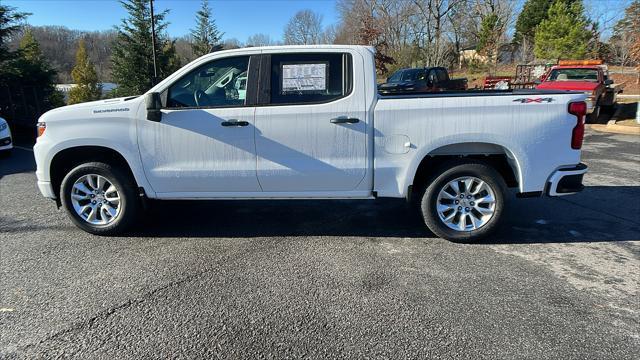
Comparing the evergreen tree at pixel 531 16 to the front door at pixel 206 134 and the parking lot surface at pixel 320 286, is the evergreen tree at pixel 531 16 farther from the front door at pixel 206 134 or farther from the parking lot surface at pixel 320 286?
the front door at pixel 206 134

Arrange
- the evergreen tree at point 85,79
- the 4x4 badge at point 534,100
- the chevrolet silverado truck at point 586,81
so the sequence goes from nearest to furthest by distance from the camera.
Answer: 1. the 4x4 badge at point 534,100
2. the chevrolet silverado truck at point 586,81
3. the evergreen tree at point 85,79

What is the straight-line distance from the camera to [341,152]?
4344 mm

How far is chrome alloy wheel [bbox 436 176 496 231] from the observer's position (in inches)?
173

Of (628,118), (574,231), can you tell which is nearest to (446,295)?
(574,231)

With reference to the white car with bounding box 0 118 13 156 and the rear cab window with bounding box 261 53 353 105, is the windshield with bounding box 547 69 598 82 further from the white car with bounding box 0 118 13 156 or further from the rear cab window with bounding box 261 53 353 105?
the white car with bounding box 0 118 13 156

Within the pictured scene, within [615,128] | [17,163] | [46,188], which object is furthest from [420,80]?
[46,188]

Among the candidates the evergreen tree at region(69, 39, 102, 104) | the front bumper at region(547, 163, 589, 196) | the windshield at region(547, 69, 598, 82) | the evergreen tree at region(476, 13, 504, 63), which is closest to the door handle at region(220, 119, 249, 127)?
the front bumper at region(547, 163, 589, 196)

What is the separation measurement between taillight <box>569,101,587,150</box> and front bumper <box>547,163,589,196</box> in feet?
0.77

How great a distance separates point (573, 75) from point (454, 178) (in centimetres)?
1380

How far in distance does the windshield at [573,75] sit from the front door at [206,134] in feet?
47.5

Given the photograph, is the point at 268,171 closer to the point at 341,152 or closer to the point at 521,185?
the point at 341,152

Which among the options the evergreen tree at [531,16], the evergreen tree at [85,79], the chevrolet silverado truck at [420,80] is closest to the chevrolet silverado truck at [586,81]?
the chevrolet silverado truck at [420,80]

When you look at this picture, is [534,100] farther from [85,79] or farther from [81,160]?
[85,79]

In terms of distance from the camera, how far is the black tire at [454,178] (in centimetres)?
434
